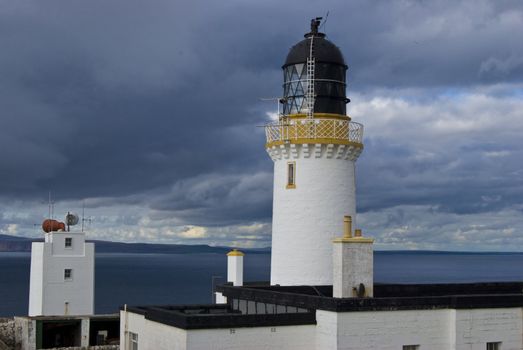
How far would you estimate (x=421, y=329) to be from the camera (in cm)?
2400

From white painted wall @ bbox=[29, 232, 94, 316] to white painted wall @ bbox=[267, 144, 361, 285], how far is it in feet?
72.4

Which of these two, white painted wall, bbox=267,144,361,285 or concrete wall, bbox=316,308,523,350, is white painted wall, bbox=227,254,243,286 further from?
concrete wall, bbox=316,308,523,350

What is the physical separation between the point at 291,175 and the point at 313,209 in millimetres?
1782

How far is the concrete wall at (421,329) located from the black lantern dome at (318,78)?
11.0 metres

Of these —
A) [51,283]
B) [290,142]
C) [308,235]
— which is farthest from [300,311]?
[51,283]

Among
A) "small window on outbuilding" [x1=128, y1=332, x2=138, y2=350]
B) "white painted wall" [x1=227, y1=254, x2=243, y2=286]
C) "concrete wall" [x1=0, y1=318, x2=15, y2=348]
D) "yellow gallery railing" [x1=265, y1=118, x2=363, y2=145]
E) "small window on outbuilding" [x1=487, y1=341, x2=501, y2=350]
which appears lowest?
"concrete wall" [x1=0, y1=318, x2=15, y2=348]

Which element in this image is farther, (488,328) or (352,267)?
(488,328)

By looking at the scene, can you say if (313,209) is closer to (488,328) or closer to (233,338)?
(488,328)

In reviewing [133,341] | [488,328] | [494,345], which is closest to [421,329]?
[488,328]

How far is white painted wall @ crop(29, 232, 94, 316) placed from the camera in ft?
161

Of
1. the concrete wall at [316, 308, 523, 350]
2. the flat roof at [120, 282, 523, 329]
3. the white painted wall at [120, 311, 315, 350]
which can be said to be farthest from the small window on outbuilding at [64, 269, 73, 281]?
the concrete wall at [316, 308, 523, 350]

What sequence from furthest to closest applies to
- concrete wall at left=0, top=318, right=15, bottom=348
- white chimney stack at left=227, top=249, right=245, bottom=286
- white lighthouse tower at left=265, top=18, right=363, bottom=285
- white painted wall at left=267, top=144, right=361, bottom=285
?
concrete wall at left=0, top=318, right=15, bottom=348 < white chimney stack at left=227, top=249, right=245, bottom=286 < white lighthouse tower at left=265, top=18, right=363, bottom=285 < white painted wall at left=267, top=144, right=361, bottom=285

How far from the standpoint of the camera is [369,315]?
23.2 metres

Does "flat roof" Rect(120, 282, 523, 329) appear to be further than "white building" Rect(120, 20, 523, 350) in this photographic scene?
No
